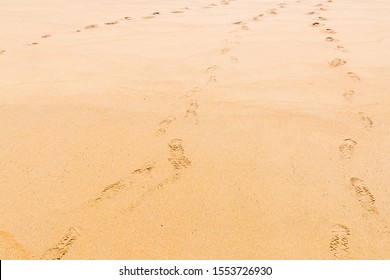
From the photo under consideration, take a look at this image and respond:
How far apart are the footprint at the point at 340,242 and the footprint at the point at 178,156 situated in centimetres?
65

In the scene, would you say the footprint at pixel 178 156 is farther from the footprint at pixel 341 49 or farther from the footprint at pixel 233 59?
the footprint at pixel 341 49

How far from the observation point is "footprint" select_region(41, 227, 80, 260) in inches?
49.9

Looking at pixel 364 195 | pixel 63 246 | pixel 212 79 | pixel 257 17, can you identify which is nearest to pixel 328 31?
pixel 257 17

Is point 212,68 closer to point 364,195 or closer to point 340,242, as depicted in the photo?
point 364,195

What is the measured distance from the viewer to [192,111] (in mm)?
2027

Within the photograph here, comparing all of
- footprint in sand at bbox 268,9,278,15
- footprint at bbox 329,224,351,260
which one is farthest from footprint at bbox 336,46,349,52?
footprint at bbox 329,224,351,260

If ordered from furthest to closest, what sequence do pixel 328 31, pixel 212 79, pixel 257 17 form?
pixel 257 17
pixel 328 31
pixel 212 79

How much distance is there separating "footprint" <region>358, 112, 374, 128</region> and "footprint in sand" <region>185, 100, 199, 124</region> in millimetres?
868

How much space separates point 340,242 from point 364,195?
0.91ft

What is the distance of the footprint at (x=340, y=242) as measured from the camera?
4.21ft

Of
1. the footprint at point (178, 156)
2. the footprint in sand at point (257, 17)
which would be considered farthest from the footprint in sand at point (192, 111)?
the footprint in sand at point (257, 17)

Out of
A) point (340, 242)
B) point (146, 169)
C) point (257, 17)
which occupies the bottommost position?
point (340, 242)
